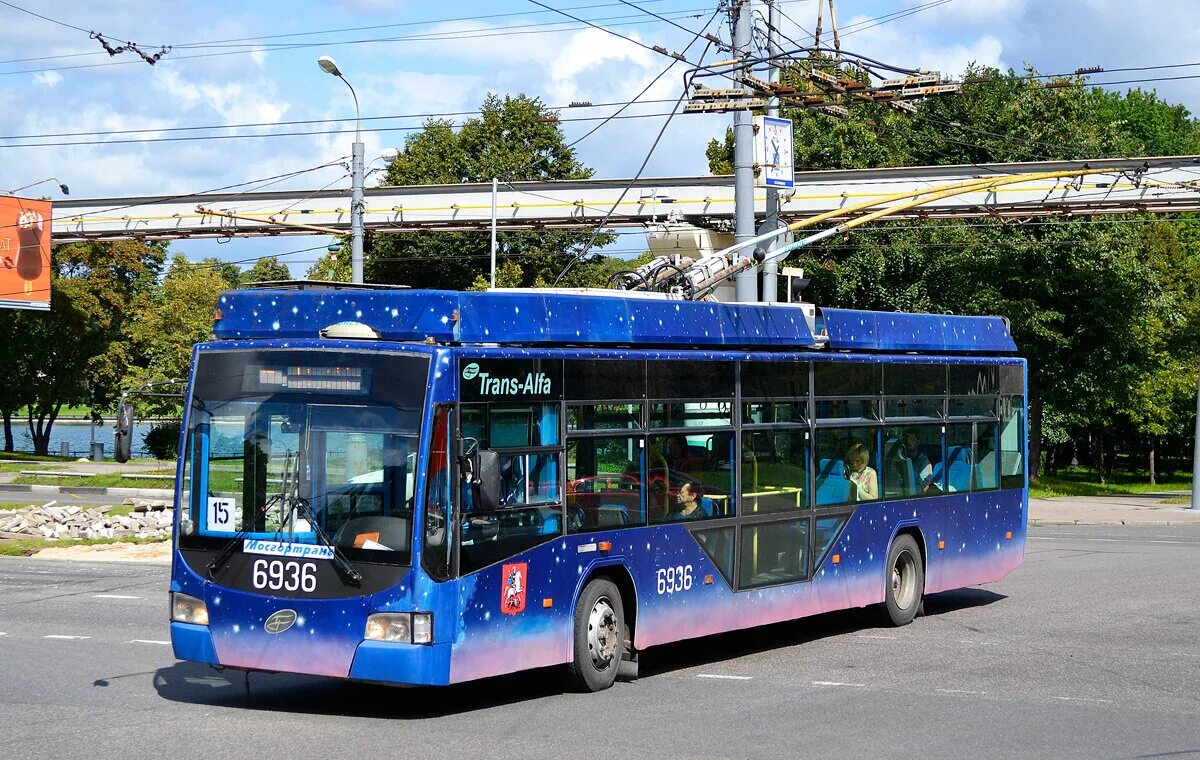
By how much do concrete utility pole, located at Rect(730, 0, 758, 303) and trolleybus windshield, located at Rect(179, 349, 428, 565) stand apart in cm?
1098

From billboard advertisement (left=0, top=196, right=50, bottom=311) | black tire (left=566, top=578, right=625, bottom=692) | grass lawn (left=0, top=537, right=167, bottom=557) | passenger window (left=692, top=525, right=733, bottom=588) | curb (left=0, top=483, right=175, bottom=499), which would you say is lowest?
grass lawn (left=0, top=537, right=167, bottom=557)

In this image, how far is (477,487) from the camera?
9727 millimetres

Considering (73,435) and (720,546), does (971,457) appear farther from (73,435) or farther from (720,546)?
(73,435)

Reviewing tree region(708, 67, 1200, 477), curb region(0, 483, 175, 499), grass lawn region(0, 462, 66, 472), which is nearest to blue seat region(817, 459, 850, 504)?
curb region(0, 483, 175, 499)

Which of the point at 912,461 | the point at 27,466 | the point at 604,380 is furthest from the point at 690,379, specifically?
the point at 27,466

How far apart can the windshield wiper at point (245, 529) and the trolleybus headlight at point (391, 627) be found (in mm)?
1041

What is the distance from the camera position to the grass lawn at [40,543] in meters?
23.6

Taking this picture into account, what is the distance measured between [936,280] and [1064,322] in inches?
164

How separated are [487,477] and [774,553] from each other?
4355 mm

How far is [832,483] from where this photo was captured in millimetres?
13992

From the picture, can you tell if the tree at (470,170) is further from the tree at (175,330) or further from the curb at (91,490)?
the curb at (91,490)

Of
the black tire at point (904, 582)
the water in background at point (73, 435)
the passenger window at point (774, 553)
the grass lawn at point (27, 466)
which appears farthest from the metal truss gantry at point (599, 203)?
the water in background at point (73, 435)

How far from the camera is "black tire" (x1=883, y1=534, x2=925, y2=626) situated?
15031 mm

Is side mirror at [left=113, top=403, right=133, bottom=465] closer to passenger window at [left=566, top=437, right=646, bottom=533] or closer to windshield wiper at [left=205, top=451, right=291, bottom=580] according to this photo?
windshield wiper at [left=205, top=451, right=291, bottom=580]
